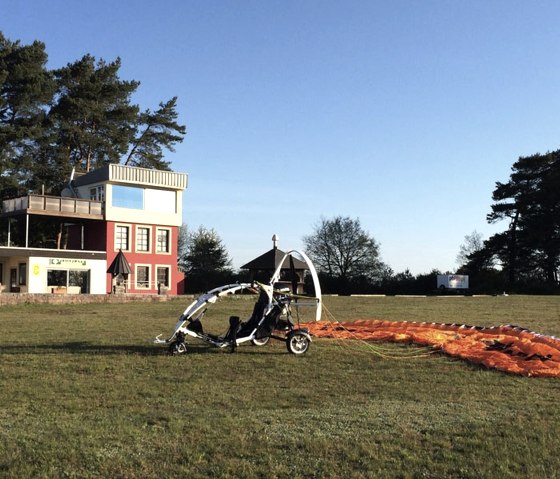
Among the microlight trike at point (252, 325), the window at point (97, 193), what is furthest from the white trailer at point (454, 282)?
the microlight trike at point (252, 325)

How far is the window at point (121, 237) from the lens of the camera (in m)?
44.4

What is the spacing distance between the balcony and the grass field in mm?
31007

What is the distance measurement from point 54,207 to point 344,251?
143 ft

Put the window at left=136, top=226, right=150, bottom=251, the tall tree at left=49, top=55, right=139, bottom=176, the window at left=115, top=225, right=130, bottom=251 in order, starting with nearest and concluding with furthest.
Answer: the window at left=115, top=225, right=130, bottom=251 → the window at left=136, top=226, right=150, bottom=251 → the tall tree at left=49, top=55, right=139, bottom=176

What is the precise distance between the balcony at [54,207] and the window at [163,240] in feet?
15.4

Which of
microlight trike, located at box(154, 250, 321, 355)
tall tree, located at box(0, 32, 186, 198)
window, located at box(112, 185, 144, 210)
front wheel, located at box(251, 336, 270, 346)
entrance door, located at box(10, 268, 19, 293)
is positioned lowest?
front wheel, located at box(251, 336, 270, 346)

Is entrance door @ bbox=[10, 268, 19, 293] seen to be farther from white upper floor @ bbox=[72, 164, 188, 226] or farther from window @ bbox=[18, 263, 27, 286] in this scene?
white upper floor @ bbox=[72, 164, 188, 226]

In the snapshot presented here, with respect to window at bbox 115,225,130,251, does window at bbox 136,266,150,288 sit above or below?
below

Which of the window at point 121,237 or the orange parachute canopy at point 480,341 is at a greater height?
the window at point 121,237

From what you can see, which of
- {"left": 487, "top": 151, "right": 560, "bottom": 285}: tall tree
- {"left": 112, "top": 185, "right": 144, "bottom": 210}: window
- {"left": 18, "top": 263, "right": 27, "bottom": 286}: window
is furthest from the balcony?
{"left": 487, "top": 151, "right": 560, "bottom": 285}: tall tree

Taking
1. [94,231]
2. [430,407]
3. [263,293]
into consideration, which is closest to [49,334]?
[263,293]

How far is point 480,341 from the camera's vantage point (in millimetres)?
12820

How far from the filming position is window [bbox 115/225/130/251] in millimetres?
44406

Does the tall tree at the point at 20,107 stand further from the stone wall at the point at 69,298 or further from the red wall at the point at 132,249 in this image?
the stone wall at the point at 69,298
